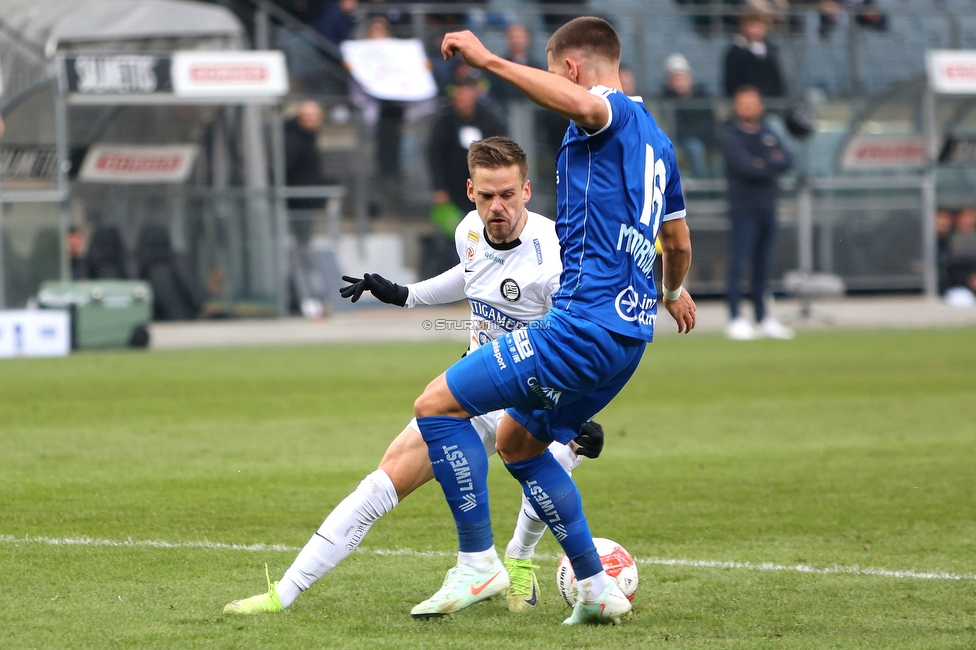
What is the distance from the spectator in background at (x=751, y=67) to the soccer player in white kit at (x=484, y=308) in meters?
14.5

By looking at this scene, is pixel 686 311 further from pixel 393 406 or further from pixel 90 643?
pixel 393 406

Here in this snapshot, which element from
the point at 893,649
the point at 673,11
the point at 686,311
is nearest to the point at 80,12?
the point at 673,11

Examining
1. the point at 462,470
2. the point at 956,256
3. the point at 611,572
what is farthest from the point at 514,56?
the point at 462,470

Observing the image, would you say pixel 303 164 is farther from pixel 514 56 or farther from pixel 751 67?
pixel 751 67

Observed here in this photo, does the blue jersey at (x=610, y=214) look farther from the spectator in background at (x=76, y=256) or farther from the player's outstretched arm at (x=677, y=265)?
the spectator in background at (x=76, y=256)

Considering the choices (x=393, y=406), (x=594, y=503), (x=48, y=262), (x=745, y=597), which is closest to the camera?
(x=745, y=597)

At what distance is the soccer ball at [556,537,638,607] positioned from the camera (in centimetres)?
481

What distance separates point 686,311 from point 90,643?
8.10ft

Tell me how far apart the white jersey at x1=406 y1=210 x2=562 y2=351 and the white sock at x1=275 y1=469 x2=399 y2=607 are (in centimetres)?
87

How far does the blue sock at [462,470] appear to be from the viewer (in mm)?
4516

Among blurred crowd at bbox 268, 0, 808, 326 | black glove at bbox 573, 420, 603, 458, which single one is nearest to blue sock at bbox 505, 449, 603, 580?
black glove at bbox 573, 420, 603, 458

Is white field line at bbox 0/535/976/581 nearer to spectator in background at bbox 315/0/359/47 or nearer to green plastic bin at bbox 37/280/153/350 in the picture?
green plastic bin at bbox 37/280/153/350

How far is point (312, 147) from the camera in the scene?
17.8 metres

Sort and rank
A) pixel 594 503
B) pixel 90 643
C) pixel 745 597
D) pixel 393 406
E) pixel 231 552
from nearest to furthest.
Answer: pixel 90 643 < pixel 745 597 < pixel 231 552 < pixel 594 503 < pixel 393 406
